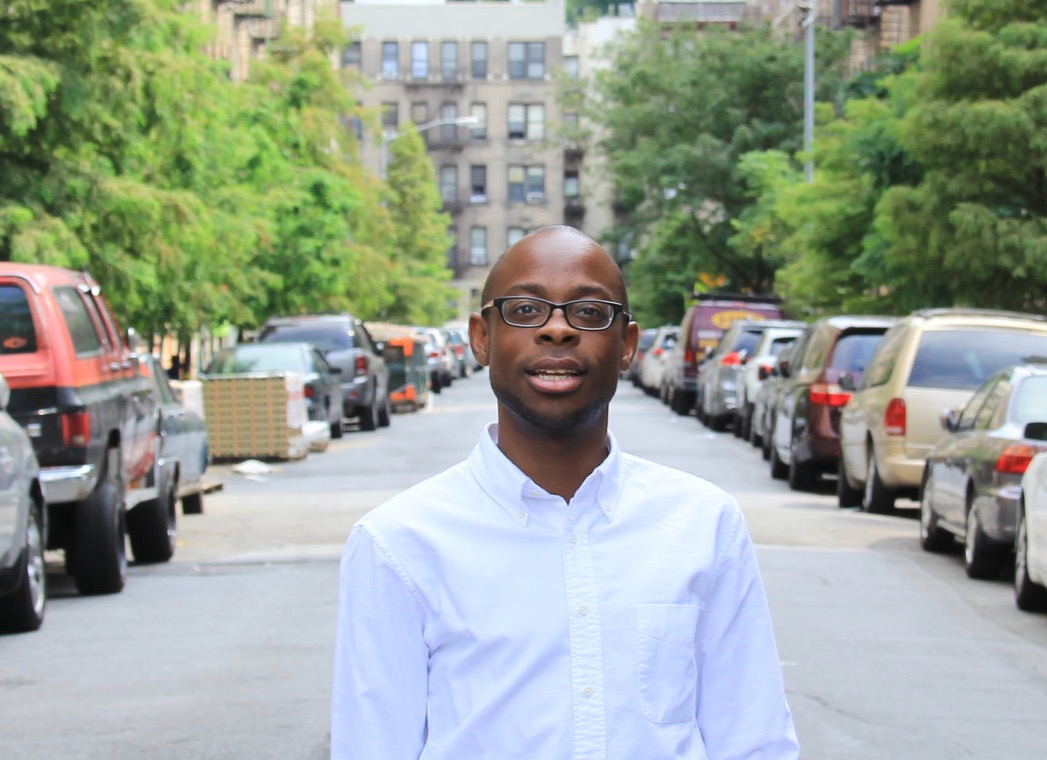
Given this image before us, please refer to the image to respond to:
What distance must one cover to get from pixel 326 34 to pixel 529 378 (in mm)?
42038

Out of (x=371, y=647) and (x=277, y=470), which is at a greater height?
(x=371, y=647)

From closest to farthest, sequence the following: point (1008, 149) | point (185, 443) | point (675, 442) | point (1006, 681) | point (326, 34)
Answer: point (1006, 681) < point (185, 443) < point (1008, 149) < point (675, 442) < point (326, 34)

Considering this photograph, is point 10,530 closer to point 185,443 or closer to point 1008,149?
point 185,443

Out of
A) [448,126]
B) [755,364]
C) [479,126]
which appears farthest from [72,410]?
[479,126]

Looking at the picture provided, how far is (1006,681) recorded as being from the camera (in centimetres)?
927

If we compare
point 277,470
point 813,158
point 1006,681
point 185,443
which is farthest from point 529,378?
point 813,158

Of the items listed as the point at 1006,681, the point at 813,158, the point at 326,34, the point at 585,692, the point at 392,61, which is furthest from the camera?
the point at 392,61

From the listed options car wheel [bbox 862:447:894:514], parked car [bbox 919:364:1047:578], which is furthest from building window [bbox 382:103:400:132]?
parked car [bbox 919:364:1047:578]

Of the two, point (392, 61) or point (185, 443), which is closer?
point (185, 443)

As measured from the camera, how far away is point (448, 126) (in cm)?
11300

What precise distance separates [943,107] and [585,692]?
22052 millimetres

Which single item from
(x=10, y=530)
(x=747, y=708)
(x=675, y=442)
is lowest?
(x=675, y=442)

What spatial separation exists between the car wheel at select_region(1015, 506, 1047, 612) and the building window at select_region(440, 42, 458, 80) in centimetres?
10355

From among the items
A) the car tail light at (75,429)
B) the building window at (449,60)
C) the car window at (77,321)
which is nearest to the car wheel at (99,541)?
the car tail light at (75,429)
